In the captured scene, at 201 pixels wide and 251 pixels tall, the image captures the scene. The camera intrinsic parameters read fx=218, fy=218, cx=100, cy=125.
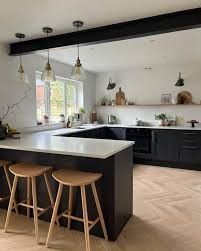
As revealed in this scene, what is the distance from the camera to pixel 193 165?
4.68 metres

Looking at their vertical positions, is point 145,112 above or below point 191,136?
above

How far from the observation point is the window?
4.40 m

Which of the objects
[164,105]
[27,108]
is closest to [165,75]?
[164,105]

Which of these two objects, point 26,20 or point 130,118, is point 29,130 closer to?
point 26,20

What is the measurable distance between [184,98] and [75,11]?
12.2 ft

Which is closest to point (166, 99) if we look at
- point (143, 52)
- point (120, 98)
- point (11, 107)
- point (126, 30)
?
point (120, 98)

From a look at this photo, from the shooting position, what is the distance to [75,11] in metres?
2.25

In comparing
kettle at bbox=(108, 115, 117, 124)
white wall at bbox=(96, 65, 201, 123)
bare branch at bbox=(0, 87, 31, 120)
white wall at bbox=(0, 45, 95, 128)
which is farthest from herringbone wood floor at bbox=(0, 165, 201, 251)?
kettle at bbox=(108, 115, 117, 124)

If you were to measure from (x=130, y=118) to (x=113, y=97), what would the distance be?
0.75 metres

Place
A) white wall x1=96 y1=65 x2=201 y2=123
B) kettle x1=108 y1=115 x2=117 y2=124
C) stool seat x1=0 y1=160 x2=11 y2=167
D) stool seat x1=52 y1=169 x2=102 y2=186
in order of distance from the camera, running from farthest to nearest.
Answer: kettle x1=108 y1=115 x2=117 y2=124 < white wall x1=96 y1=65 x2=201 y2=123 < stool seat x1=0 y1=160 x2=11 y2=167 < stool seat x1=52 y1=169 x2=102 y2=186

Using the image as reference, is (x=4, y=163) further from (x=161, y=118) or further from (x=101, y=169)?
(x=161, y=118)

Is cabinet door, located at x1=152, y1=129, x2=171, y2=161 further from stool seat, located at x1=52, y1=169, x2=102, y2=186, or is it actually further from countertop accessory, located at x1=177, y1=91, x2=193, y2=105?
stool seat, located at x1=52, y1=169, x2=102, y2=186

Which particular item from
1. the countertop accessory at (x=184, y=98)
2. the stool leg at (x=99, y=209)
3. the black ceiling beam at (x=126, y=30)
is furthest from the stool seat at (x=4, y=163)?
the countertop accessory at (x=184, y=98)

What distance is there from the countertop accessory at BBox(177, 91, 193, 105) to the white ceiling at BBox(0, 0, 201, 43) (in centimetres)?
324
